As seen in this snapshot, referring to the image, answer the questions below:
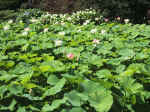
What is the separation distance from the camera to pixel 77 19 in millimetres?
8117

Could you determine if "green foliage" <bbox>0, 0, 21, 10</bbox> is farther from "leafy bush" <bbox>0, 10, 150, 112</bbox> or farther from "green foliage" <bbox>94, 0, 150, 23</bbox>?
"leafy bush" <bbox>0, 10, 150, 112</bbox>

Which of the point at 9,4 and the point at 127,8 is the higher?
the point at 9,4

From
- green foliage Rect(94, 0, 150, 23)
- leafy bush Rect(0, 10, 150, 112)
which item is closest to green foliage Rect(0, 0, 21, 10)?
green foliage Rect(94, 0, 150, 23)

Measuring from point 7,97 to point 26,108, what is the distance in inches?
5.8

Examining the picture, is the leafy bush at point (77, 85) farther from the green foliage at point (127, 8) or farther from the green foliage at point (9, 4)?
the green foliage at point (9, 4)

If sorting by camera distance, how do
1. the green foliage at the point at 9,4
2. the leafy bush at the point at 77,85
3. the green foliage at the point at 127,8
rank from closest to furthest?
the leafy bush at the point at 77,85 → the green foliage at the point at 127,8 → the green foliage at the point at 9,4

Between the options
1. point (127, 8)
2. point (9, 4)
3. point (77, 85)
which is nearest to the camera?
point (77, 85)

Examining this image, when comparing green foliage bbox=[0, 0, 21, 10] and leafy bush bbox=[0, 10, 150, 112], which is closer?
leafy bush bbox=[0, 10, 150, 112]

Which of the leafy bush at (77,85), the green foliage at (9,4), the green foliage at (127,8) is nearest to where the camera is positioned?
the leafy bush at (77,85)

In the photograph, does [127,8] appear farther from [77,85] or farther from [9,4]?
[9,4]

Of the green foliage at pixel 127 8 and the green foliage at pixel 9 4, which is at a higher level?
the green foliage at pixel 9 4

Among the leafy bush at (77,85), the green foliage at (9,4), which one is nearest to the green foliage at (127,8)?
the leafy bush at (77,85)

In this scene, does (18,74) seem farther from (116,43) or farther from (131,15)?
(131,15)

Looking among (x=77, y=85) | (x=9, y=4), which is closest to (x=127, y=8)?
(x=77, y=85)
